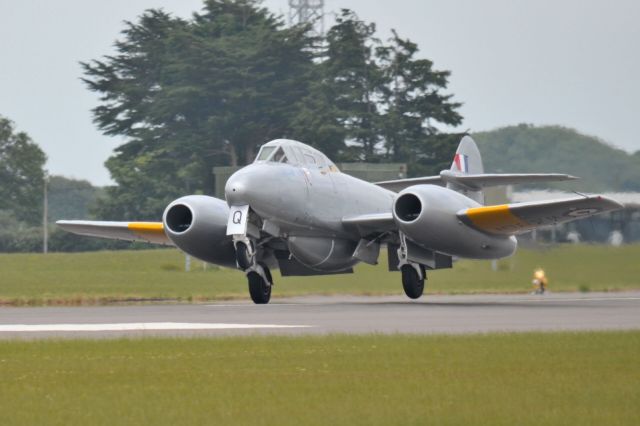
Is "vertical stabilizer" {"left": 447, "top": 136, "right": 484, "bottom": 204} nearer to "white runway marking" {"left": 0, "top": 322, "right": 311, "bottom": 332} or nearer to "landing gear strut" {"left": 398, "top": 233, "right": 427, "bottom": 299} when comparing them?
"landing gear strut" {"left": 398, "top": 233, "right": 427, "bottom": 299}

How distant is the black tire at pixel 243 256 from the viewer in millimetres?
23516

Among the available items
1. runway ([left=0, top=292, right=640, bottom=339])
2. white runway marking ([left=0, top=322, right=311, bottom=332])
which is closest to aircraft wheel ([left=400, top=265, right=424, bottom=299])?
runway ([left=0, top=292, right=640, bottom=339])

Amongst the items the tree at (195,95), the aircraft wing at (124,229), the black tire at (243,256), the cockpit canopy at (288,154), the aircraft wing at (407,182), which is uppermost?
the tree at (195,95)

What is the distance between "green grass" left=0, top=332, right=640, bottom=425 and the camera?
29.5 feet

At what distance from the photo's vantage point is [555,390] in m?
10.0

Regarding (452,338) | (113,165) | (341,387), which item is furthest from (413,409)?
Answer: (113,165)

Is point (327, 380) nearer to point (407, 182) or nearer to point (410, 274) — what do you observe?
point (410, 274)

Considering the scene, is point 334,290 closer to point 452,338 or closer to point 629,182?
point 629,182

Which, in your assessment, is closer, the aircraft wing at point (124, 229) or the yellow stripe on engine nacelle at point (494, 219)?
the yellow stripe on engine nacelle at point (494, 219)

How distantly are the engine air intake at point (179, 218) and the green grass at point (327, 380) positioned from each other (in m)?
11.3

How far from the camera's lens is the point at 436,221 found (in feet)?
78.2

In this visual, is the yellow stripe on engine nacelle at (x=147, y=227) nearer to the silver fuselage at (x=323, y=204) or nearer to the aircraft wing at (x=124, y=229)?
the aircraft wing at (x=124, y=229)

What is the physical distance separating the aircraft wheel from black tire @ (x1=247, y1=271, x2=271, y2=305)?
2.65m

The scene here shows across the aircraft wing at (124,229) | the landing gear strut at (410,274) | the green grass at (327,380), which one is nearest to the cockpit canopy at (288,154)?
the landing gear strut at (410,274)
